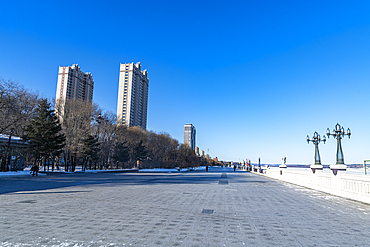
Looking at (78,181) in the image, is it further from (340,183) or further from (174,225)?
(340,183)

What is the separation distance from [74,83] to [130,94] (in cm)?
2955

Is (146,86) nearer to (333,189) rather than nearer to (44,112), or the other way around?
(44,112)

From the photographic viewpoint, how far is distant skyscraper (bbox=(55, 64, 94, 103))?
123125mm

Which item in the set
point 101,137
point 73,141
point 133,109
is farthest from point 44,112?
point 133,109

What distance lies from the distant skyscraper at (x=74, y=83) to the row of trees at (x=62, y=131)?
7544 centimetres

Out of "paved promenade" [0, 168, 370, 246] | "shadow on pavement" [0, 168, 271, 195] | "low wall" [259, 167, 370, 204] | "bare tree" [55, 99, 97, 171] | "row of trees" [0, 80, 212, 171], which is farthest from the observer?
"bare tree" [55, 99, 97, 171]

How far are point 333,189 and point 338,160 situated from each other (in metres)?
4.24

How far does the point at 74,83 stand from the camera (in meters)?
126

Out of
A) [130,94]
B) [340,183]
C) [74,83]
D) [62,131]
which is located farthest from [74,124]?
[74,83]

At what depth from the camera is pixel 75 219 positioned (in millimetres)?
6035

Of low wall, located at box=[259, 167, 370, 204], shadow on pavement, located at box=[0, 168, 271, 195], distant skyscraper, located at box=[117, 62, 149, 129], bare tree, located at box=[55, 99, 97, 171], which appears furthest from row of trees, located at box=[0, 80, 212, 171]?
distant skyscraper, located at box=[117, 62, 149, 129]

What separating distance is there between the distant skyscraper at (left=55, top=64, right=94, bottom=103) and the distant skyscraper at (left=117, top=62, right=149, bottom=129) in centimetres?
1704

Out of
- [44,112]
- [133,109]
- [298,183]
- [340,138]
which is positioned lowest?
[298,183]

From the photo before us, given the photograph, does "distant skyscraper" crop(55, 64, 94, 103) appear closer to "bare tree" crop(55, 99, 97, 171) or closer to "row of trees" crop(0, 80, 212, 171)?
"row of trees" crop(0, 80, 212, 171)
